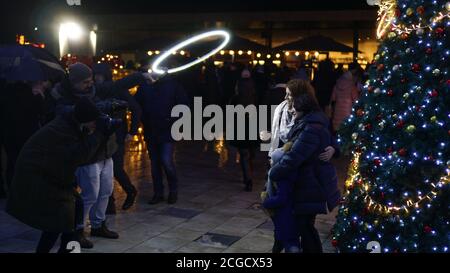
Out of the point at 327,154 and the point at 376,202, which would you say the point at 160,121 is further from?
the point at 376,202

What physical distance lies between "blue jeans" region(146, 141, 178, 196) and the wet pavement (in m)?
0.27

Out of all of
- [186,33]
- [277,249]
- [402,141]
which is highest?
[186,33]

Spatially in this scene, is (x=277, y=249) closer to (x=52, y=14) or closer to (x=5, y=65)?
(x=5, y=65)

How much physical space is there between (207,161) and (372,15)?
1367 centimetres

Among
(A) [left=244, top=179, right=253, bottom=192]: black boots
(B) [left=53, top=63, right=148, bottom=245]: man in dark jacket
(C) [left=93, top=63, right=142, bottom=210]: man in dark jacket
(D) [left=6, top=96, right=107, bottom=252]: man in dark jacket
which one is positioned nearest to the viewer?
(D) [left=6, top=96, right=107, bottom=252]: man in dark jacket

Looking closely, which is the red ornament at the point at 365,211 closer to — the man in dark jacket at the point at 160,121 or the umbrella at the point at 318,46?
the man in dark jacket at the point at 160,121

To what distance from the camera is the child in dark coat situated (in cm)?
548

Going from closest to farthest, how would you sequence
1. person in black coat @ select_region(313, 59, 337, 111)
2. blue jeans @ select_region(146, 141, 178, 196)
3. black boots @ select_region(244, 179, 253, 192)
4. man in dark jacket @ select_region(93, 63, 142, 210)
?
man in dark jacket @ select_region(93, 63, 142, 210), blue jeans @ select_region(146, 141, 178, 196), black boots @ select_region(244, 179, 253, 192), person in black coat @ select_region(313, 59, 337, 111)

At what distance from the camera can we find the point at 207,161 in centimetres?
1198

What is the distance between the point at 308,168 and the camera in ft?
17.8

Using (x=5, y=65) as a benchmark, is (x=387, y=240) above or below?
below

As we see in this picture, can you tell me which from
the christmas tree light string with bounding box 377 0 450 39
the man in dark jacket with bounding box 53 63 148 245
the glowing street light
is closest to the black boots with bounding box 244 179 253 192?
the man in dark jacket with bounding box 53 63 148 245

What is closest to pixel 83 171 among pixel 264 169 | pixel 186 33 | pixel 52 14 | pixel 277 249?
pixel 277 249

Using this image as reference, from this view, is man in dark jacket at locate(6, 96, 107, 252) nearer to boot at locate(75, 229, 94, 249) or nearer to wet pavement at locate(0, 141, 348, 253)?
boot at locate(75, 229, 94, 249)
